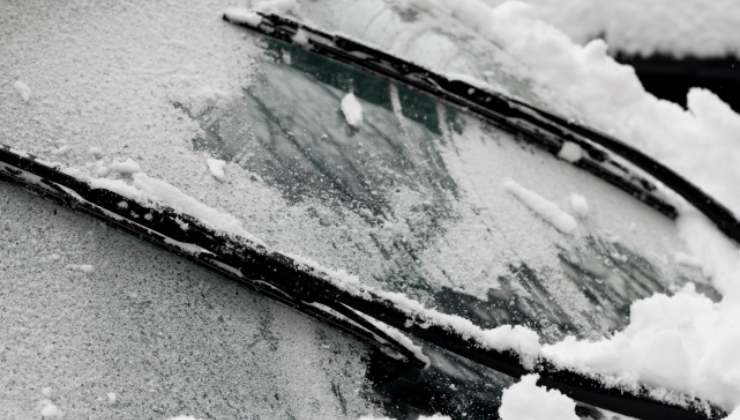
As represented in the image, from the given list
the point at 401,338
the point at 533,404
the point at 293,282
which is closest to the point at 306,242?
the point at 293,282

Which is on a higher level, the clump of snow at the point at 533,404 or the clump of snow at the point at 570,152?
the clump of snow at the point at 570,152

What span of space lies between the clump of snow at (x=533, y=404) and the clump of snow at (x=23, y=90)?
1127 millimetres

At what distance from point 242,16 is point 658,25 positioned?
5.99 ft

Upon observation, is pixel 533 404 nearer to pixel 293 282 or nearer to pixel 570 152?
pixel 293 282

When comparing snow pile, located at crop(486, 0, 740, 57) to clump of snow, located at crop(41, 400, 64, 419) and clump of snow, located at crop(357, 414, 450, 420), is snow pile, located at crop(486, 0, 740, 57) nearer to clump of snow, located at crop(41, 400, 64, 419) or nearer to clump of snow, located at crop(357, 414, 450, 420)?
clump of snow, located at crop(357, 414, 450, 420)

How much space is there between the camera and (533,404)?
1.21 meters

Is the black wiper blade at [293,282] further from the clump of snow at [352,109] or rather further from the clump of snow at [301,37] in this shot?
the clump of snow at [301,37]

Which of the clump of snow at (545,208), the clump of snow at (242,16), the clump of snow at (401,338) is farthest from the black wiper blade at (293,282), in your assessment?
the clump of snow at (242,16)

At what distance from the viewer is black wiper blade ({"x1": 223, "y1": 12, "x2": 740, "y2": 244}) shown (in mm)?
1797

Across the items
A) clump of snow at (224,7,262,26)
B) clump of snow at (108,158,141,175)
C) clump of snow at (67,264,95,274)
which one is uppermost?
clump of snow at (224,7,262,26)

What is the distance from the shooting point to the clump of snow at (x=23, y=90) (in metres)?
1.36

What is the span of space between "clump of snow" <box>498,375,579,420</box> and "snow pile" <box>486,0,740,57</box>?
1.85 m

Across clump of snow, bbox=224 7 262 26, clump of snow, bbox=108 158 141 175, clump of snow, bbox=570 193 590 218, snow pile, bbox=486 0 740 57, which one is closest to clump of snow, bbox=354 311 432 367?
clump of snow, bbox=108 158 141 175

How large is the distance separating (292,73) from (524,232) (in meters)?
0.73
